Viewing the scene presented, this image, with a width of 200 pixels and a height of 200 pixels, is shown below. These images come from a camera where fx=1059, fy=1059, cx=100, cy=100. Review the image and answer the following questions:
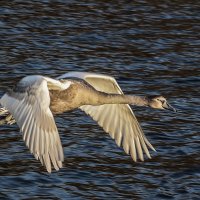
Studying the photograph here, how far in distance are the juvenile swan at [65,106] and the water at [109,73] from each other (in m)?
0.77

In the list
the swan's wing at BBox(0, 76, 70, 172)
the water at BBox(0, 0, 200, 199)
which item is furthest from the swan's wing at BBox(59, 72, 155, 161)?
the swan's wing at BBox(0, 76, 70, 172)

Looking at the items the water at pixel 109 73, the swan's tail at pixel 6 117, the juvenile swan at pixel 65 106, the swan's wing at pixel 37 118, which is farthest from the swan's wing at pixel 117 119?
the swan's wing at pixel 37 118

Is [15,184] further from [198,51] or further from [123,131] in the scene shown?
[198,51]

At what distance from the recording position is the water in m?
13.5

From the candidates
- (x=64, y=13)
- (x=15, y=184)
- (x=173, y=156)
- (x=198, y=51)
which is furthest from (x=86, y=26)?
(x=15, y=184)

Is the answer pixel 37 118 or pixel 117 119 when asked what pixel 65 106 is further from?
pixel 37 118

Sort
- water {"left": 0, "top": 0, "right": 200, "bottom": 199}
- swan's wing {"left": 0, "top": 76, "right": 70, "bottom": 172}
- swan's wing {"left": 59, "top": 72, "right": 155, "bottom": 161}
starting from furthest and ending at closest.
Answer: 1. water {"left": 0, "top": 0, "right": 200, "bottom": 199}
2. swan's wing {"left": 59, "top": 72, "right": 155, "bottom": 161}
3. swan's wing {"left": 0, "top": 76, "right": 70, "bottom": 172}

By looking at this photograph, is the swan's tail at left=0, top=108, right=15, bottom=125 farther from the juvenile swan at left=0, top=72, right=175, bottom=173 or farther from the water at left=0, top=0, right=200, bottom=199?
the water at left=0, top=0, right=200, bottom=199

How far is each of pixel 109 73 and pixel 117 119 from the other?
14.5 ft

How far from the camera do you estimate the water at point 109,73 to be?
531 inches

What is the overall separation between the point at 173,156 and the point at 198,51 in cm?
495

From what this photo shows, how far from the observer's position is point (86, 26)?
19969 mm

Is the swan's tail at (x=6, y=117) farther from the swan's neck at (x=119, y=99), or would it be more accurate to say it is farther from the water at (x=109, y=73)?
the swan's neck at (x=119, y=99)

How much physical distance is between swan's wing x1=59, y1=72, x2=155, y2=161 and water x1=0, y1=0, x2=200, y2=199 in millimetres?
649
